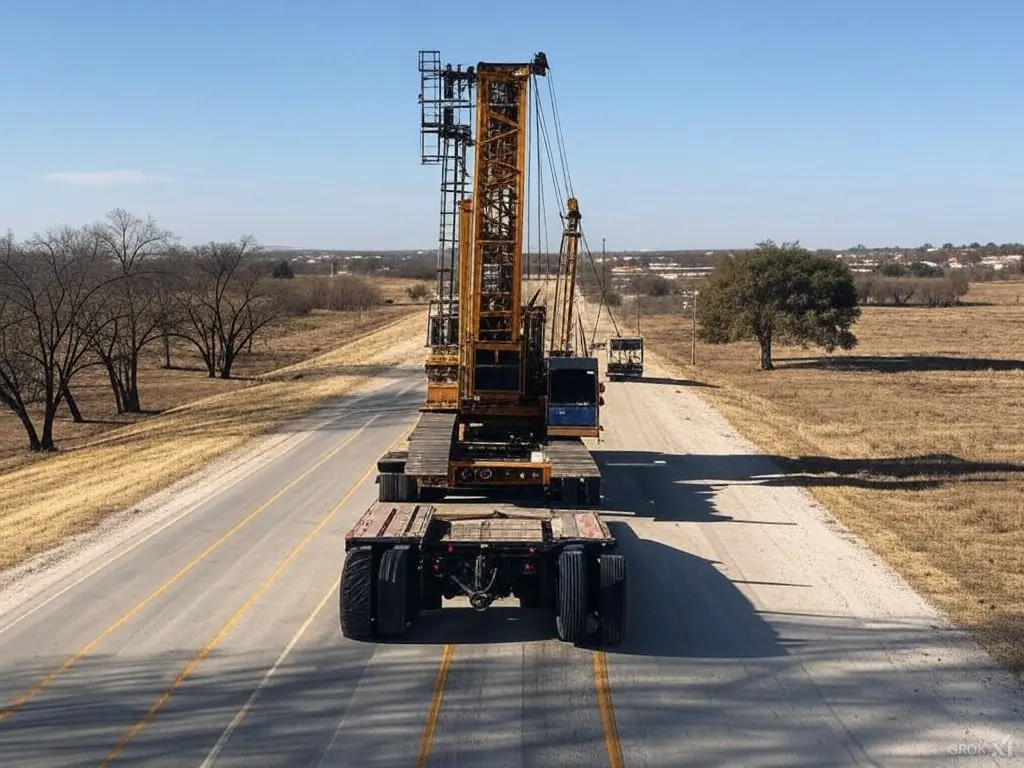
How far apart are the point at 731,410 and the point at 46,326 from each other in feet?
93.3

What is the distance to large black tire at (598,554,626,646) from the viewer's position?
14.2m

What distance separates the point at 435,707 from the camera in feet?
41.0

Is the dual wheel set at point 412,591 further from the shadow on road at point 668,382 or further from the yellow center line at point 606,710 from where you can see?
the shadow on road at point 668,382

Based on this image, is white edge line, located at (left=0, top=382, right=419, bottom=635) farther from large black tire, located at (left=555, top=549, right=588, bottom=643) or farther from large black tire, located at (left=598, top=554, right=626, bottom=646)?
large black tire, located at (left=598, top=554, right=626, bottom=646)

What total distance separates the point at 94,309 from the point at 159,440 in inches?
466

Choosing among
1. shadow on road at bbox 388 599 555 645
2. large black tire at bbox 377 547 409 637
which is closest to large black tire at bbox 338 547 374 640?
large black tire at bbox 377 547 409 637

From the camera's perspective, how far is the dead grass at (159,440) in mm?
24203

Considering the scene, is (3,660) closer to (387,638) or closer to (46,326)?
(387,638)

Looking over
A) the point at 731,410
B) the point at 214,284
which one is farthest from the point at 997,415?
the point at 214,284

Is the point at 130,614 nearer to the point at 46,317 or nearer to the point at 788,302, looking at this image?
the point at 46,317

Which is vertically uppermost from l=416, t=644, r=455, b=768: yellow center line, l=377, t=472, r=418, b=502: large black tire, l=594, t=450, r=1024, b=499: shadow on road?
l=377, t=472, r=418, b=502: large black tire

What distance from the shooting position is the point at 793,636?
594 inches

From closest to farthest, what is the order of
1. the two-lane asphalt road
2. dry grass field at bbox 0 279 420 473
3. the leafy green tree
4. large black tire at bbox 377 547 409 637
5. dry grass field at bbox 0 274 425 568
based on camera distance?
1. the two-lane asphalt road
2. large black tire at bbox 377 547 409 637
3. dry grass field at bbox 0 274 425 568
4. dry grass field at bbox 0 279 420 473
5. the leafy green tree

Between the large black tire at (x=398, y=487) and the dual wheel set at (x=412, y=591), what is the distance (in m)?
7.54
